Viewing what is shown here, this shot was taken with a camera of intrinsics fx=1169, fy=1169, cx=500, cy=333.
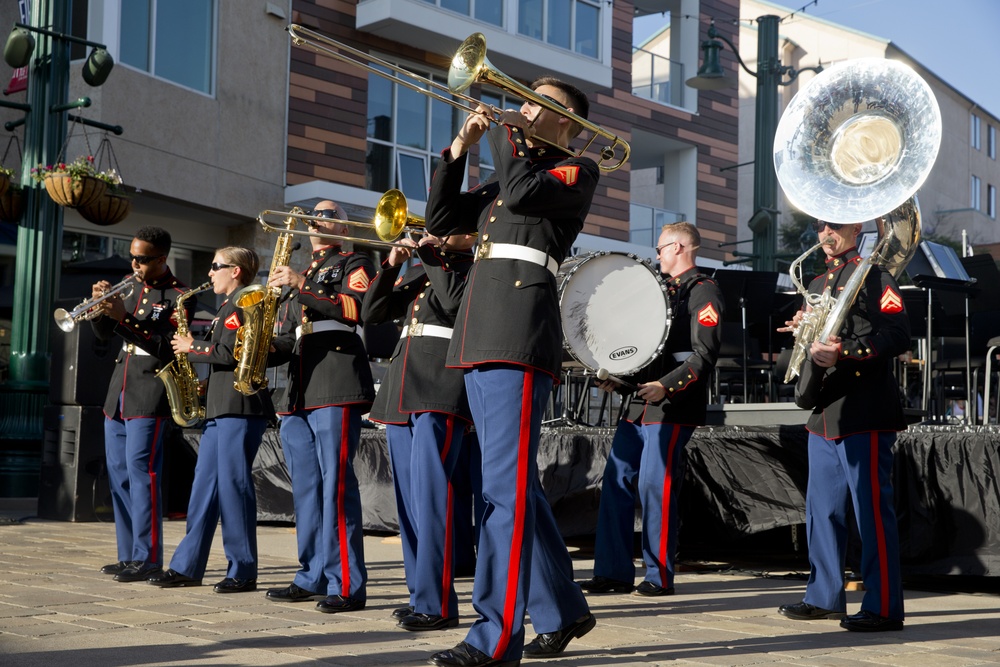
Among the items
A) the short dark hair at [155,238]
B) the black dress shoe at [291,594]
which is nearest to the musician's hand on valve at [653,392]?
the black dress shoe at [291,594]

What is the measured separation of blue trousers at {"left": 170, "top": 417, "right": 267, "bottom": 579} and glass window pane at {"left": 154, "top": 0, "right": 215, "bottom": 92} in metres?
12.0

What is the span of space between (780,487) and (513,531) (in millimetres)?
3447

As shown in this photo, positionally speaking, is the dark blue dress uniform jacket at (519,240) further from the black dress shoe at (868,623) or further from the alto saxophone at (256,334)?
the black dress shoe at (868,623)

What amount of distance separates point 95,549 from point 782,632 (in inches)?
180

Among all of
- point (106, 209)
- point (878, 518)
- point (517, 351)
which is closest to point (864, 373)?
point (878, 518)

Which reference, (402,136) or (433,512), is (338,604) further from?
(402,136)

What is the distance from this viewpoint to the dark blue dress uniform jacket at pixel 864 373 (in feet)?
15.9

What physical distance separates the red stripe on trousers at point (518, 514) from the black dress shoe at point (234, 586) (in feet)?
7.11

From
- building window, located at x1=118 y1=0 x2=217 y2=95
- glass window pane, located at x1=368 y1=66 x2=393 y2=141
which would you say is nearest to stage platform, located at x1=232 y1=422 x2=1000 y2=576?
building window, located at x1=118 y1=0 x2=217 y2=95

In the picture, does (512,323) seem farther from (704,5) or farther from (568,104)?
(704,5)

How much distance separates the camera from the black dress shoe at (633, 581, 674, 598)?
5.68m

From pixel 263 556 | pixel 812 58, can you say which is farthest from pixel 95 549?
pixel 812 58

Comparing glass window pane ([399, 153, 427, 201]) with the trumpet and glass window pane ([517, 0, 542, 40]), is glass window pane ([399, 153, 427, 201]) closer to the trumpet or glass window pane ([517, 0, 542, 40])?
glass window pane ([517, 0, 542, 40])

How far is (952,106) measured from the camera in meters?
41.9
